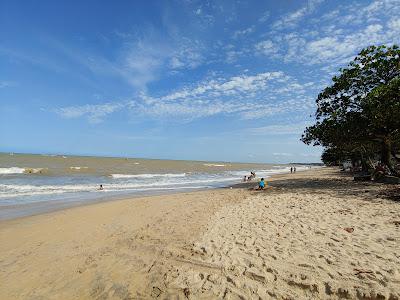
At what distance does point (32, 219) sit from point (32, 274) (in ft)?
21.3

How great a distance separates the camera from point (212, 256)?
6.29 meters

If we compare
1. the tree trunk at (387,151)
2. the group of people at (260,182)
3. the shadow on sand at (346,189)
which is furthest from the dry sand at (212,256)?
the tree trunk at (387,151)

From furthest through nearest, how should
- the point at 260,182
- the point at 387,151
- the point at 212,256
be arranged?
1. the point at 387,151
2. the point at 260,182
3. the point at 212,256

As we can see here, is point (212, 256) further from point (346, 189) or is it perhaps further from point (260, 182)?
point (260, 182)

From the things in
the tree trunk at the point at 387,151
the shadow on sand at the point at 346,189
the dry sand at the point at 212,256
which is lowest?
the dry sand at the point at 212,256

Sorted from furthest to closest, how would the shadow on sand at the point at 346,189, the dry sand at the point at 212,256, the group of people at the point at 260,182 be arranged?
the group of people at the point at 260,182 → the shadow on sand at the point at 346,189 → the dry sand at the point at 212,256

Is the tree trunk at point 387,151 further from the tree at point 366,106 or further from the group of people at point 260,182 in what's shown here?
the group of people at point 260,182

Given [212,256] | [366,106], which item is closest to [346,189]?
[366,106]

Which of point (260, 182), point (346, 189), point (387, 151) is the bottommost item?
point (346, 189)

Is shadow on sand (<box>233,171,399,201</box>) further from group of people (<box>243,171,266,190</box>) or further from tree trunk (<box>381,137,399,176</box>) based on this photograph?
tree trunk (<box>381,137,399,176</box>)

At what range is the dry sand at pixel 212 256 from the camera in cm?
489

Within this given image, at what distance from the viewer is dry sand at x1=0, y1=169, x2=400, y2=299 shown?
489 centimetres

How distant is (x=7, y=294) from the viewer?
5.27 meters

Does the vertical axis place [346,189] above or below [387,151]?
below
